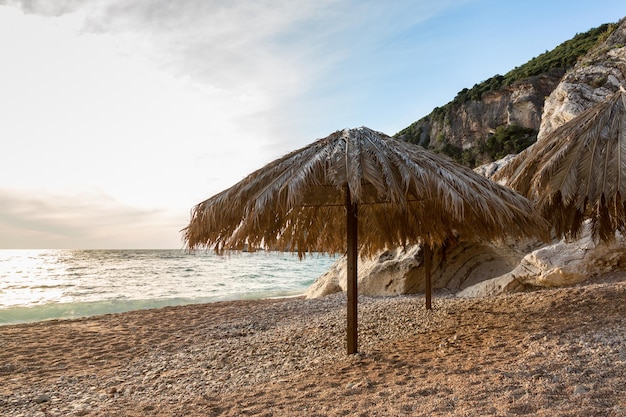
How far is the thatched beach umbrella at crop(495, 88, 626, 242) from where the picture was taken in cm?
492

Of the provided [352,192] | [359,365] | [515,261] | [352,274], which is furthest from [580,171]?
[515,261]

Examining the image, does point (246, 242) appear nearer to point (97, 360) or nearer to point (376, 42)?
point (97, 360)

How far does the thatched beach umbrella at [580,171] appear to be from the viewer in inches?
194

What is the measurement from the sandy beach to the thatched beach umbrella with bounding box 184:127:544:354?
0.90m

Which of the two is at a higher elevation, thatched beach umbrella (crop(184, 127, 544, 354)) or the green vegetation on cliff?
the green vegetation on cliff

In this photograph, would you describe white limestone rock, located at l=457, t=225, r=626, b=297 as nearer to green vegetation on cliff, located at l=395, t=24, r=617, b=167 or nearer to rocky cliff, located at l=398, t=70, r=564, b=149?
green vegetation on cliff, located at l=395, t=24, r=617, b=167

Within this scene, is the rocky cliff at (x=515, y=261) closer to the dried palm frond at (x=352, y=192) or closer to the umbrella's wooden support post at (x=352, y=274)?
the dried palm frond at (x=352, y=192)

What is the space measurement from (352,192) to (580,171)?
133 inches

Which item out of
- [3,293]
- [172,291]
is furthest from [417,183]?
[3,293]

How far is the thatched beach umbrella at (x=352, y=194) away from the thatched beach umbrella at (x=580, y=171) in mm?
1016

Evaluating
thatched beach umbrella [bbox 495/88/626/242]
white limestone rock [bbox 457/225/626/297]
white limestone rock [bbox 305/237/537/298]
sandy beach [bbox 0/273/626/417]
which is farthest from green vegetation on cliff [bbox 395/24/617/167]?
sandy beach [bbox 0/273/626/417]

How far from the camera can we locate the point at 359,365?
392cm

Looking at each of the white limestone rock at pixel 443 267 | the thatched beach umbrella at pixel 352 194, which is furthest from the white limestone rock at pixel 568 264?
the thatched beach umbrella at pixel 352 194

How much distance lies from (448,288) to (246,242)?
238 inches
